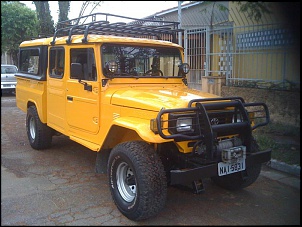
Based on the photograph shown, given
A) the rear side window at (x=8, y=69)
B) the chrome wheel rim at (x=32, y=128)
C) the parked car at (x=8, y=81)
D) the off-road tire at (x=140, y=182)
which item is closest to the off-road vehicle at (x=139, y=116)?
the off-road tire at (x=140, y=182)

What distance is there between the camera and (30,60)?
274 inches

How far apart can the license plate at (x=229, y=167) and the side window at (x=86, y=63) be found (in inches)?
83.3

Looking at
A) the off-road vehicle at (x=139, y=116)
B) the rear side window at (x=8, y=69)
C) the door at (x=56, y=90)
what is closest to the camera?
the off-road vehicle at (x=139, y=116)

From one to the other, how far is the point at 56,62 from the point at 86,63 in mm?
1187

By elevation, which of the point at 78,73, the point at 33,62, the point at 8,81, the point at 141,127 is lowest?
the point at 141,127

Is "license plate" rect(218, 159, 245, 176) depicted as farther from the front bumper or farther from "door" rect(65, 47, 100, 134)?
"door" rect(65, 47, 100, 134)

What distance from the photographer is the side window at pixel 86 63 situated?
4832mm

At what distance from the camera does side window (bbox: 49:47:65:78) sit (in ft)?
18.6

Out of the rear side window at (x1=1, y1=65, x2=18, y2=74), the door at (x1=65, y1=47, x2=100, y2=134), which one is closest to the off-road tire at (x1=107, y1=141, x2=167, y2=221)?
the door at (x1=65, y1=47, x2=100, y2=134)

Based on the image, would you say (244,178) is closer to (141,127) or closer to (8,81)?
(141,127)

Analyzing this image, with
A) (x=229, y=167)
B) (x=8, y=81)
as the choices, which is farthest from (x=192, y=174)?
(x=8, y=81)

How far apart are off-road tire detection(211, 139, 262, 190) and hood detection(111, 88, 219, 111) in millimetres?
1088

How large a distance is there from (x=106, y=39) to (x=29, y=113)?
2979 mm

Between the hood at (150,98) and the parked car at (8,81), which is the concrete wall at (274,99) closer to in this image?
the hood at (150,98)
